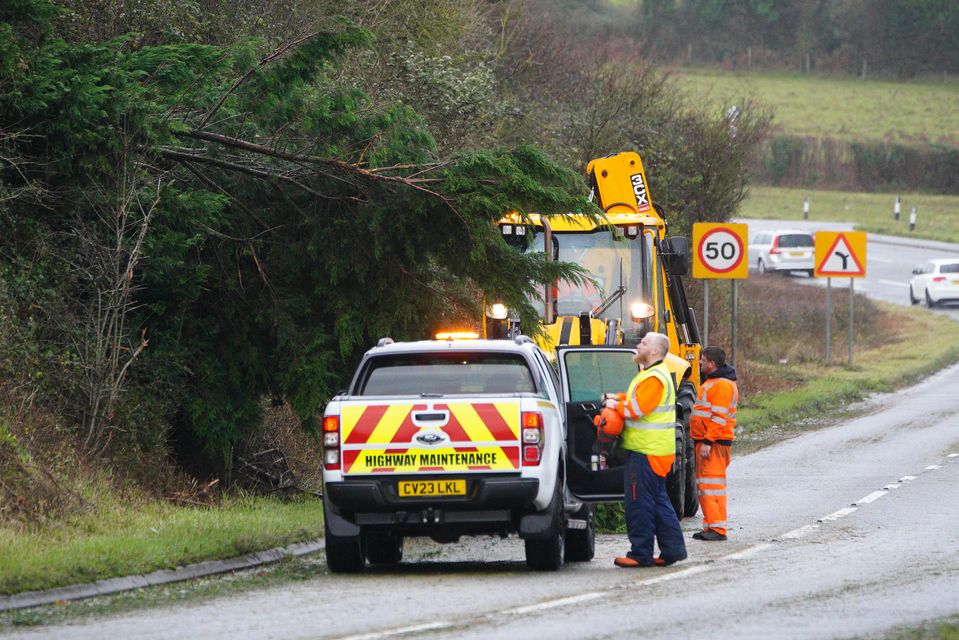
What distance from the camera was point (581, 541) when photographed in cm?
1322

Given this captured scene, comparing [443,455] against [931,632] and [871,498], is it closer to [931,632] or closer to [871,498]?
[931,632]

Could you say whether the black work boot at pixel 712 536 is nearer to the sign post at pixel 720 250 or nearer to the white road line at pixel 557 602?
the white road line at pixel 557 602

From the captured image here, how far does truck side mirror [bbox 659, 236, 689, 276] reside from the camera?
18.3 meters

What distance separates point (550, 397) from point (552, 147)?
1920cm

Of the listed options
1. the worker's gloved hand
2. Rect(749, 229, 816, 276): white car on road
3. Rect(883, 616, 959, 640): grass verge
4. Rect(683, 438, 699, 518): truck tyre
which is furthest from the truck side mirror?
Rect(749, 229, 816, 276): white car on road

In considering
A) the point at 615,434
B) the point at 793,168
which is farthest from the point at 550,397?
the point at 793,168

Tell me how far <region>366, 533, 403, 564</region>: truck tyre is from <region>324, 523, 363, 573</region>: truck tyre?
0.82m

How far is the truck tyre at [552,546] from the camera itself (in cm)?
1221

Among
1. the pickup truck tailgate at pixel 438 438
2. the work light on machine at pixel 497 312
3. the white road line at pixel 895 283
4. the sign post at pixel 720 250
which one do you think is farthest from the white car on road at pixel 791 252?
the pickup truck tailgate at pixel 438 438

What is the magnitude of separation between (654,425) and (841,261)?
76.7ft

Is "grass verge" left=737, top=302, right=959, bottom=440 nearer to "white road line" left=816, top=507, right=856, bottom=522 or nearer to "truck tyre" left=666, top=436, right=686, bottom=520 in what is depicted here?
"white road line" left=816, top=507, right=856, bottom=522

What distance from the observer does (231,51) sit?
53.7ft

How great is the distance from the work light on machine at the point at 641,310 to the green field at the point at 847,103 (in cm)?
6281

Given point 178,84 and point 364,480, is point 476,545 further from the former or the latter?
point 178,84
